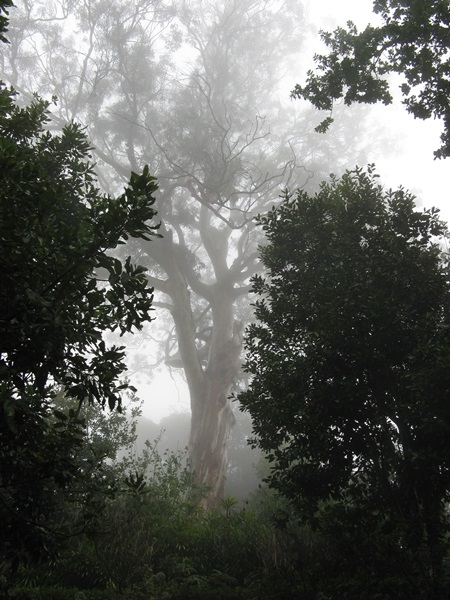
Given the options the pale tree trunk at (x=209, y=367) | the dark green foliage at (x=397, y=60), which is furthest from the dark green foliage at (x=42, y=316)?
the pale tree trunk at (x=209, y=367)

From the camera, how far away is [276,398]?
16.4 ft

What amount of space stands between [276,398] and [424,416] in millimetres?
1559

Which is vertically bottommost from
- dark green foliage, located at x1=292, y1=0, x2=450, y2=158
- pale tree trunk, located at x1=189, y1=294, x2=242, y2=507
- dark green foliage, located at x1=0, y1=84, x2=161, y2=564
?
dark green foliage, located at x1=0, y1=84, x2=161, y2=564

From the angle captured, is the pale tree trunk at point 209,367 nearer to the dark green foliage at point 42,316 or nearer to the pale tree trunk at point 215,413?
the pale tree trunk at point 215,413

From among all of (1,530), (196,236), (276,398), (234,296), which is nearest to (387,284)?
(276,398)

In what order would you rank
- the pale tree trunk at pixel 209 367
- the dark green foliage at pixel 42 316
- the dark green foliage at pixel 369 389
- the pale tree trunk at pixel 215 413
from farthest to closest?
the pale tree trunk at pixel 209 367
the pale tree trunk at pixel 215 413
the dark green foliage at pixel 369 389
the dark green foliage at pixel 42 316

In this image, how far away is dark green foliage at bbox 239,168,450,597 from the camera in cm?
412

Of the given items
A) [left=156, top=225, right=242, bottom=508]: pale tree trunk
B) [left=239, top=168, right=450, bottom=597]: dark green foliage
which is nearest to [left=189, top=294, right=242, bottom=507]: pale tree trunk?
[left=156, top=225, right=242, bottom=508]: pale tree trunk

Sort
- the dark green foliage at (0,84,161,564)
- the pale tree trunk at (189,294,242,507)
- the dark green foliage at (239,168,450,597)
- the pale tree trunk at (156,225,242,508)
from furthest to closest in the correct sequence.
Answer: the pale tree trunk at (156,225,242,508)
the pale tree trunk at (189,294,242,507)
the dark green foliage at (239,168,450,597)
the dark green foliage at (0,84,161,564)

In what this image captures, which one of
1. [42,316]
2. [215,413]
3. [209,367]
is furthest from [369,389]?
[209,367]

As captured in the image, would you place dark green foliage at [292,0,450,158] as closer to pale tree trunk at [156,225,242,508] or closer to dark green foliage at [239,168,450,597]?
dark green foliage at [239,168,450,597]

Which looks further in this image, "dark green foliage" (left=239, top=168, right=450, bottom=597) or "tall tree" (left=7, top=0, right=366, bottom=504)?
"tall tree" (left=7, top=0, right=366, bottom=504)

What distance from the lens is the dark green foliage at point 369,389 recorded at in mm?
4117

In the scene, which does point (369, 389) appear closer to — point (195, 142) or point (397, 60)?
point (397, 60)
